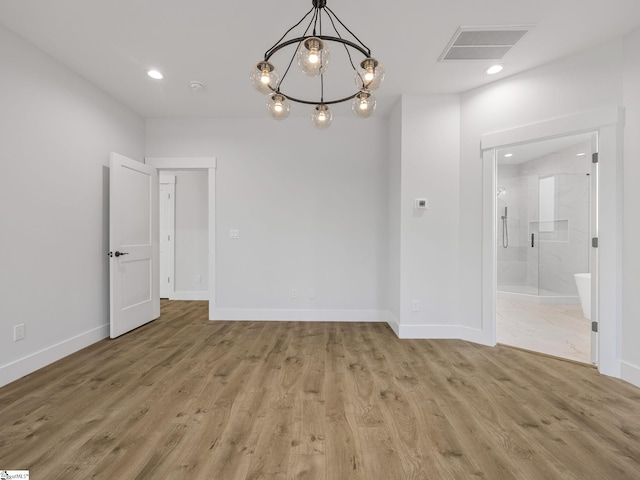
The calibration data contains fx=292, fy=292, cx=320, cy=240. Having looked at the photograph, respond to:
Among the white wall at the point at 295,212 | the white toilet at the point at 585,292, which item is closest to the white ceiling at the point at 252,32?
the white wall at the point at 295,212

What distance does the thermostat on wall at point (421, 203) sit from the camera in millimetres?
3285

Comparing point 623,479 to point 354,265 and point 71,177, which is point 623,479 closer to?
point 354,265

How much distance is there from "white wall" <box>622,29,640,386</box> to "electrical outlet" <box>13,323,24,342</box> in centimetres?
486

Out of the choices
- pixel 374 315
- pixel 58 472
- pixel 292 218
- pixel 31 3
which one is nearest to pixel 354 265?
pixel 374 315

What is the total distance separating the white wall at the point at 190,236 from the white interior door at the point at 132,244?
49.2 inches

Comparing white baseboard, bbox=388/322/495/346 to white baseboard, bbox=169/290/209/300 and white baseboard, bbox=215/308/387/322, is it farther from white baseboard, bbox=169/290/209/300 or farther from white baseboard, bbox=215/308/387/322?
white baseboard, bbox=169/290/209/300

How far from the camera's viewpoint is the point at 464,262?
3.24 meters

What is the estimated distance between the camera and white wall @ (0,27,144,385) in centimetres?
229

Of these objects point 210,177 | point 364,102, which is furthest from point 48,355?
point 364,102

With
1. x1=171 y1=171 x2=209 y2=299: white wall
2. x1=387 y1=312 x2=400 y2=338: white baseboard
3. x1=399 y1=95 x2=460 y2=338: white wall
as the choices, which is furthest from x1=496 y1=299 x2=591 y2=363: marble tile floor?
x1=171 y1=171 x2=209 y2=299: white wall

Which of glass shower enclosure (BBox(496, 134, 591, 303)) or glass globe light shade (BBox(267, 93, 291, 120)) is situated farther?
glass shower enclosure (BBox(496, 134, 591, 303))

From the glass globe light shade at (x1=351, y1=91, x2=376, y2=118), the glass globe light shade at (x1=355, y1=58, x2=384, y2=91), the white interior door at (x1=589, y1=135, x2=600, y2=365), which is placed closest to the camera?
the glass globe light shade at (x1=355, y1=58, x2=384, y2=91)

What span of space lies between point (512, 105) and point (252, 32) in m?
2.57

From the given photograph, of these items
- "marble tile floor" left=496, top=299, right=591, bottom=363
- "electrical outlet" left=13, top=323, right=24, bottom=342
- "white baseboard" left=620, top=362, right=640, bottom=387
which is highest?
"electrical outlet" left=13, top=323, right=24, bottom=342
